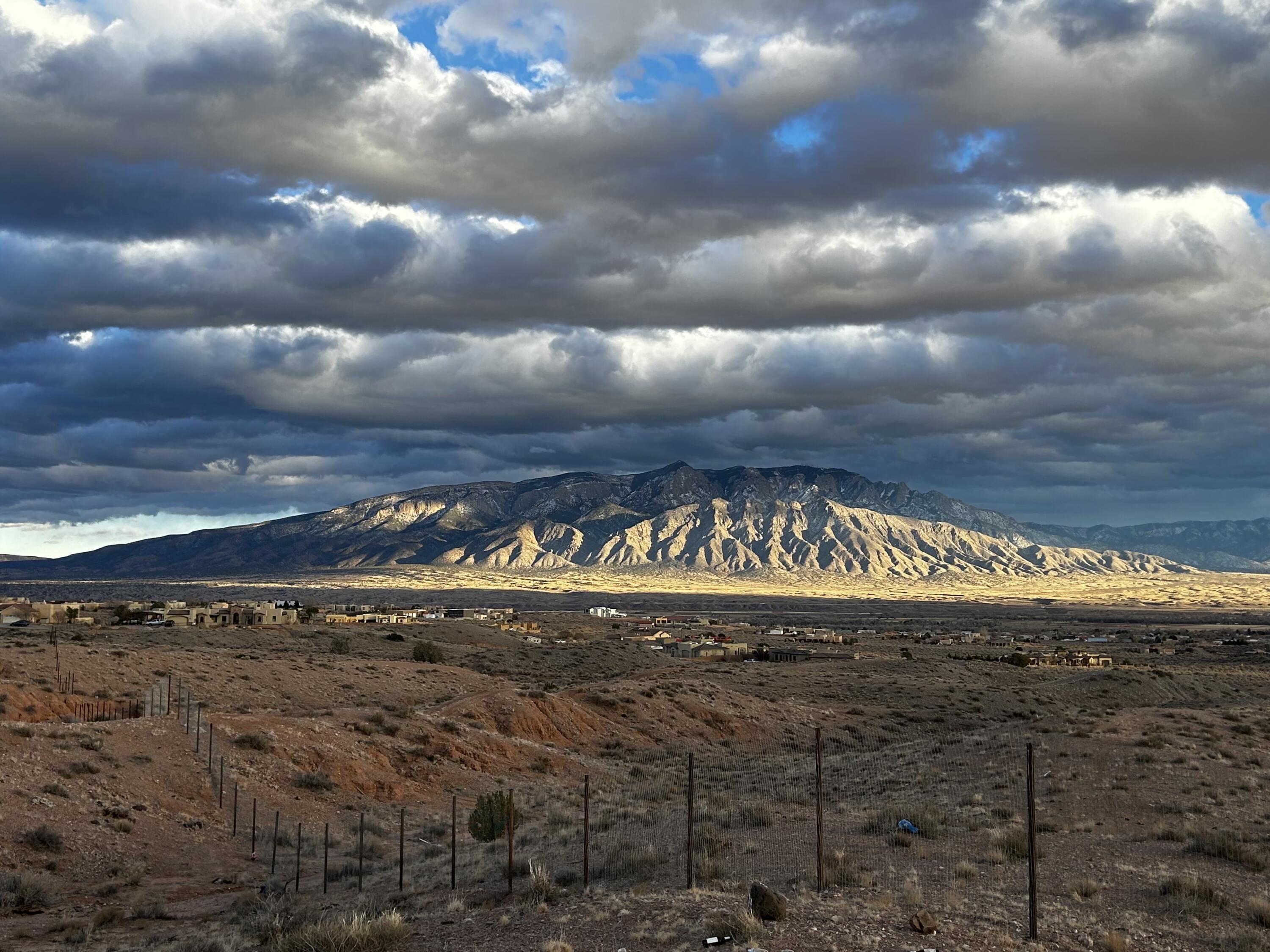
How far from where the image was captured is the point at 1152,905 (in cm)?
2072

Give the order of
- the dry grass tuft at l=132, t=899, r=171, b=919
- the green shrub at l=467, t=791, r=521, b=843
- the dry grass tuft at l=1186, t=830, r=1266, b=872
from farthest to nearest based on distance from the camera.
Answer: the green shrub at l=467, t=791, r=521, b=843 → the dry grass tuft at l=132, t=899, r=171, b=919 → the dry grass tuft at l=1186, t=830, r=1266, b=872

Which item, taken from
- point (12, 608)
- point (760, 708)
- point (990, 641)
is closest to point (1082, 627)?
point (990, 641)

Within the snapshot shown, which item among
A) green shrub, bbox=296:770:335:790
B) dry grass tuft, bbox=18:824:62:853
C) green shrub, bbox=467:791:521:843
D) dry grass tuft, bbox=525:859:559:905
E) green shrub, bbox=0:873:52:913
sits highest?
dry grass tuft, bbox=525:859:559:905

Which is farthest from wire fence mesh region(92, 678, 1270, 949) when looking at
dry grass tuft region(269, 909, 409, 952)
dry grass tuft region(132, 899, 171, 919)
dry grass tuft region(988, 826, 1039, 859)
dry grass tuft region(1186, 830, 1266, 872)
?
dry grass tuft region(132, 899, 171, 919)

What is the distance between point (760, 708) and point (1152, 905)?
50.0 meters

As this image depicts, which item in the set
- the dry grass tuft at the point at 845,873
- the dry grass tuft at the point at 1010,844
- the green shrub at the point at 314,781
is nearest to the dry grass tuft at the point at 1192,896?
the dry grass tuft at the point at 1010,844

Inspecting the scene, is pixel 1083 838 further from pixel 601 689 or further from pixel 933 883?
pixel 601 689

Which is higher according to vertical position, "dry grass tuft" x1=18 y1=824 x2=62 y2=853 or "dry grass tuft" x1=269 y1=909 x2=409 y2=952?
"dry grass tuft" x1=269 y1=909 x2=409 y2=952

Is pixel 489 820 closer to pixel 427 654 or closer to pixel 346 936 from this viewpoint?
pixel 346 936

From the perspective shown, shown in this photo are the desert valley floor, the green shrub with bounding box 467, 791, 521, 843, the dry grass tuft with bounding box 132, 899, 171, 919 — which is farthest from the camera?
the green shrub with bounding box 467, 791, 521, 843

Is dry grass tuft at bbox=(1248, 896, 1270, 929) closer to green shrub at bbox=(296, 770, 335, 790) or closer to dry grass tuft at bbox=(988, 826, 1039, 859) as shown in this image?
dry grass tuft at bbox=(988, 826, 1039, 859)

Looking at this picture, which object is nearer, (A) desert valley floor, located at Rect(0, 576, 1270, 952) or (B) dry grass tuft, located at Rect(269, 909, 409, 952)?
(B) dry grass tuft, located at Rect(269, 909, 409, 952)

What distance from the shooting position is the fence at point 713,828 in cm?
2283

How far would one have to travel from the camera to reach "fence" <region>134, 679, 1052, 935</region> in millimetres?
22828
